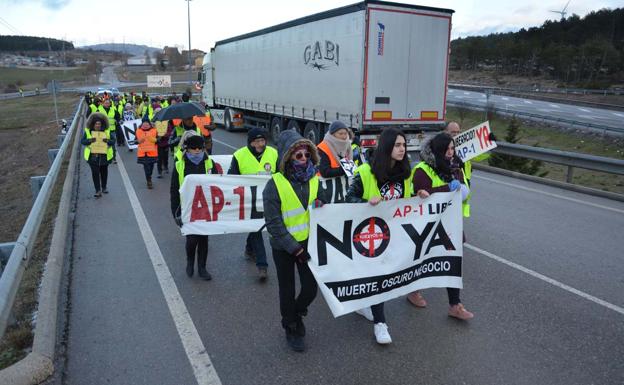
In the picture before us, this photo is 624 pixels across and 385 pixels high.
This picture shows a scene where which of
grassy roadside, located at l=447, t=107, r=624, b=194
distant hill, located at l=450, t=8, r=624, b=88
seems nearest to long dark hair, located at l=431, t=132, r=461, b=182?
grassy roadside, located at l=447, t=107, r=624, b=194

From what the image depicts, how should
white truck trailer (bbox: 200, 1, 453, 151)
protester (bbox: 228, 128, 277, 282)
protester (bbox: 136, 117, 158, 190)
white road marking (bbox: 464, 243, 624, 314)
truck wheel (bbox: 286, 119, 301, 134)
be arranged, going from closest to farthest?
white road marking (bbox: 464, 243, 624, 314)
protester (bbox: 228, 128, 277, 282)
protester (bbox: 136, 117, 158, 190)
white truck trailer (bbox: 200, 1, 453, 151)
truck wheel (bbox: 286, 119, 301, 134)

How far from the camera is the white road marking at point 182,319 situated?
13.3 ft

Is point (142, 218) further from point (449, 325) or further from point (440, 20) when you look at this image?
point (440, 20)

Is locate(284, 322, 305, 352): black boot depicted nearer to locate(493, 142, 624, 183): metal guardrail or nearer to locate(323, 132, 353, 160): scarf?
locate(323, 132, 353, 160): scarf

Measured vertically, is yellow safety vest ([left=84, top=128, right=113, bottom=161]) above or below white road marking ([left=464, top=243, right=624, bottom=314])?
above

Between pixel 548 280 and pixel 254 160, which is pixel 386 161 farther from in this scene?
pixel 548 280

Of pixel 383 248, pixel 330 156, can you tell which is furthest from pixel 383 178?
pixel 330 156

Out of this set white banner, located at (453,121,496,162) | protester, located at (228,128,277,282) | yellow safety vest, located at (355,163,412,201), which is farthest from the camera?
white banner, located at (453,121,496,162)

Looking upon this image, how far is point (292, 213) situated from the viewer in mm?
4129

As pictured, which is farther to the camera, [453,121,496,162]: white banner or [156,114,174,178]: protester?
[156,114,174,178]: protester

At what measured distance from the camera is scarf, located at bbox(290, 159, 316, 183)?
4.10 m

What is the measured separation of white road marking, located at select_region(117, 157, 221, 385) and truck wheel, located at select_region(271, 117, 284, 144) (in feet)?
36.7

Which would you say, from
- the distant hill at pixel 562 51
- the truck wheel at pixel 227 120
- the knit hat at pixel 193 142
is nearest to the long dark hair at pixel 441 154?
the knit hat at pixel 193 142

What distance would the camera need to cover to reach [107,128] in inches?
417
